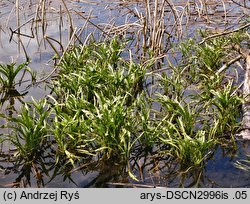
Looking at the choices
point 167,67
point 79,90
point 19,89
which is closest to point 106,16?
point 167,67

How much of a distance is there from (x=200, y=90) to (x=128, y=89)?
1.22 meters

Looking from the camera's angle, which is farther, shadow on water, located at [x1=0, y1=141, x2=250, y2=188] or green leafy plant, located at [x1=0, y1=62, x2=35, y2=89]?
green leafy plant, located at [x1=0, y1=62, x2=35, y2=89]

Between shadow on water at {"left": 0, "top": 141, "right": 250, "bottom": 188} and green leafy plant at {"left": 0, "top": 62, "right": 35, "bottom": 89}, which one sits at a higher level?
green leafy plant at {"left": 0, "top": 62, "right": 35, "bottom": 89}

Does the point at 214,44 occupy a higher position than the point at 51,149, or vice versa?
the point at 214,44

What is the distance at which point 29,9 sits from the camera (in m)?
10.2

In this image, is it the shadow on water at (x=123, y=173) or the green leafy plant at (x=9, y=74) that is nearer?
the shadow on water at (x=123, y=173)

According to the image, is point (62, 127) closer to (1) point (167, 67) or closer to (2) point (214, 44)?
(1) point (167, 67)

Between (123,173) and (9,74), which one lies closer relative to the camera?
(123,173)

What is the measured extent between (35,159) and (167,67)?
3.22 meters

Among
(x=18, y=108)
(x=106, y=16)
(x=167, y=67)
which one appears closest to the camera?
(x=18, y=108)

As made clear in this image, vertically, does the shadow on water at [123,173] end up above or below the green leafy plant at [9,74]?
below

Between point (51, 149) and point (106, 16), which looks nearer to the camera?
point (51, 149)

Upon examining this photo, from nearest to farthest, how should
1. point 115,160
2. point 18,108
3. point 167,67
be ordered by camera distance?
point 115,160 → point 18,108 → point 167,67

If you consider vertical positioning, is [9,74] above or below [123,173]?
above
